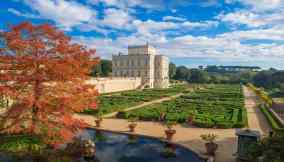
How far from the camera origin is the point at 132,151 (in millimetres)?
11930

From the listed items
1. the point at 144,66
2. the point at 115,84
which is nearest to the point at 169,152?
the point at 115,84

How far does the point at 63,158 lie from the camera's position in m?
9.61

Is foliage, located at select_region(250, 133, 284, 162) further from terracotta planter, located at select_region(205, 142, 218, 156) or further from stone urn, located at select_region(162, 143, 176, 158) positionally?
stone urn, located at select_region(162, 143, 176, 158)

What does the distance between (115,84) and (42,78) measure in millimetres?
41074

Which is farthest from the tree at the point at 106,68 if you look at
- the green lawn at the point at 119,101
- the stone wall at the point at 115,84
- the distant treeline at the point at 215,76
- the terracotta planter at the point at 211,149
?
the terracotta planter at the point at 211,149

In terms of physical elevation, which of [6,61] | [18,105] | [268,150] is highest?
[6,61]

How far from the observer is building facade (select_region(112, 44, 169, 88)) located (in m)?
63.9

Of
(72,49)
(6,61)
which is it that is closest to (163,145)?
(72,49)

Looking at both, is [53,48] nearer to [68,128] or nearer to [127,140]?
[68,128]

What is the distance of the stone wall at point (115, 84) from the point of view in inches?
1683

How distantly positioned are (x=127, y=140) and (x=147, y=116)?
213 inches

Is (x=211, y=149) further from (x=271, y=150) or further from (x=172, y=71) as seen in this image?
(x=172, y=71)

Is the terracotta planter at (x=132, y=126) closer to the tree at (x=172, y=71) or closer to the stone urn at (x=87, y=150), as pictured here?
the stone urn at (x=87, y=150)

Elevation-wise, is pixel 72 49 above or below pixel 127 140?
above
